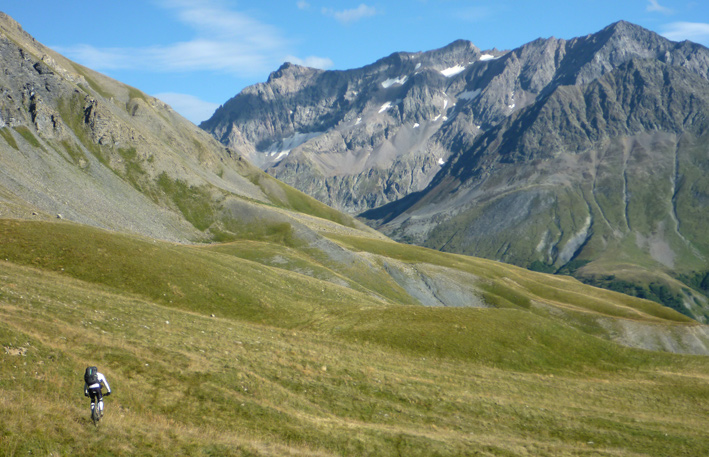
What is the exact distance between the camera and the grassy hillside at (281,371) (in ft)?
69.6

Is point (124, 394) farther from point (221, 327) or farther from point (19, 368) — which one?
point (221, 327)

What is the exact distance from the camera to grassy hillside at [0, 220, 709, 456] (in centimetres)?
2122

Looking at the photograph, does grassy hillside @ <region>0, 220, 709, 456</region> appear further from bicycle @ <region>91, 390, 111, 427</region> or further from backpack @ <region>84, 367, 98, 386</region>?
backpack @ <region>84, 367, 98, 386</region>

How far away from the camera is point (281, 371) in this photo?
31.7 meters

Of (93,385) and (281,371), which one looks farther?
(281,371)

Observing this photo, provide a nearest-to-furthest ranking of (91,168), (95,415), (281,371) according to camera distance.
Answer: (95,415) → (281,371) → (91,168)

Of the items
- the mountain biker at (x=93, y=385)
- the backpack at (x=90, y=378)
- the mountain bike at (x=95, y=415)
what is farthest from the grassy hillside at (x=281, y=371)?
the backpack at (x=90, y=378)

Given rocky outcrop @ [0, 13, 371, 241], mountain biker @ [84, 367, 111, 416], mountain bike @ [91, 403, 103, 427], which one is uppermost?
rocky outcrop @ [0, 13, 371, 241]

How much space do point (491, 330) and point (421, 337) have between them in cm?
1014

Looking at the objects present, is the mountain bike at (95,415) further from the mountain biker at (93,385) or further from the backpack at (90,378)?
the backpack at (90,378)

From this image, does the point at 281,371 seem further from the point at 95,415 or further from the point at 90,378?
the point at 90,378

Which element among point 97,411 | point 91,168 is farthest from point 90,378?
point 91,168

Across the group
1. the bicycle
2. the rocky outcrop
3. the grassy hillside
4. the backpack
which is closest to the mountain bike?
the bicycle

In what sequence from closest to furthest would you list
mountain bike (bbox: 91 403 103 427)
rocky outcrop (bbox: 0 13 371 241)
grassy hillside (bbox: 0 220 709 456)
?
mountain bike (bbox: 91 403 103 427) < grassy hillside (bbox: 0 220 709 456) < rocky outcrop (bbox: 0 13 371 241)
